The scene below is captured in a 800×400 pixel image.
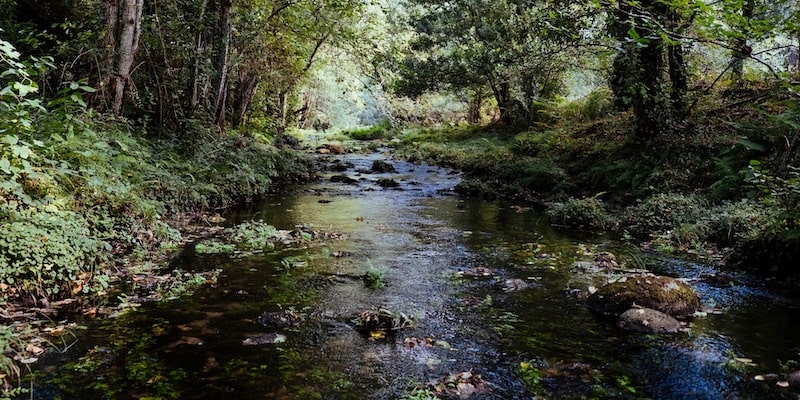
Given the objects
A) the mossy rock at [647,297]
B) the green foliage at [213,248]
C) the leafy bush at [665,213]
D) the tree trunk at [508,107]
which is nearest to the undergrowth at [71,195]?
the green foliage at [213,248]

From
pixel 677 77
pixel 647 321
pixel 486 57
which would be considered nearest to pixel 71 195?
pixel 647 321

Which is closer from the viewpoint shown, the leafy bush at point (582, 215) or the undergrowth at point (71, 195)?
A: the undergrowth at point (71, 195)

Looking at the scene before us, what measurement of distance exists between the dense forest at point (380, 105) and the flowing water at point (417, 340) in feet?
3.12

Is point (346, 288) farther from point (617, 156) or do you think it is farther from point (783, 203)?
point (617, 156)

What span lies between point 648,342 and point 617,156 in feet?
31.5

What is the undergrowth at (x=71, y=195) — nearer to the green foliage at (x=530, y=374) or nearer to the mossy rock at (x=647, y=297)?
the green foliage at (x=530, y=374)

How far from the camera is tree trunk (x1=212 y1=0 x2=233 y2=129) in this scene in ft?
45.4

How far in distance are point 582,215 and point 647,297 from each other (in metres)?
5.30

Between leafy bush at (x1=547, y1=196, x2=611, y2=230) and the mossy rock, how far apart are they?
479 cm

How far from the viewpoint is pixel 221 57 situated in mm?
14250

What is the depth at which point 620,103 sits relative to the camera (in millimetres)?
16344

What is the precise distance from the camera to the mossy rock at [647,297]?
5586 mm

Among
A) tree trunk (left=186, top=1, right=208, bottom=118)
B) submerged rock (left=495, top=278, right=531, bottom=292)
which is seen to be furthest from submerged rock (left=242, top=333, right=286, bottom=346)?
tree trunk (left=186, top=1, right=208, bottom=118)

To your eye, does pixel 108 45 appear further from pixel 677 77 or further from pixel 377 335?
pixel 677 77
